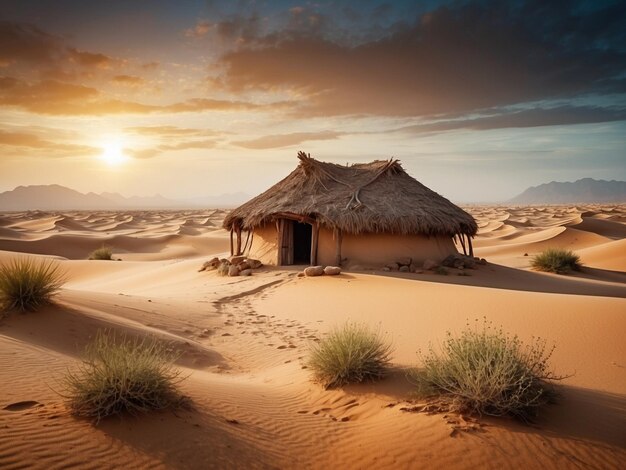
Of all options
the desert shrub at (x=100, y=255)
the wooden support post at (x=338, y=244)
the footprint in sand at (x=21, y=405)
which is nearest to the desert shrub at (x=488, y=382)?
the footprint in sand at (x=21, y=405)

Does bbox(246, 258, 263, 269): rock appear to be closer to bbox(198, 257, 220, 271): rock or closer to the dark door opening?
bbox(198, 257, 220, 271): rock

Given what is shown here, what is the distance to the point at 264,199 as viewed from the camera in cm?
1694

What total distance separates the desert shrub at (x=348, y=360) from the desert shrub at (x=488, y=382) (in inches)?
28.0

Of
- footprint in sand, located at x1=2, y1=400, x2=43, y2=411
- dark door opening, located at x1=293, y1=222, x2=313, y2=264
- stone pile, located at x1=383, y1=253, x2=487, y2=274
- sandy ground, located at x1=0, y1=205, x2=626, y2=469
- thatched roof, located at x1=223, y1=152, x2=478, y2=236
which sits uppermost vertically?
thatched roof, located at x1=223, y1=152, x2=478, y2=236

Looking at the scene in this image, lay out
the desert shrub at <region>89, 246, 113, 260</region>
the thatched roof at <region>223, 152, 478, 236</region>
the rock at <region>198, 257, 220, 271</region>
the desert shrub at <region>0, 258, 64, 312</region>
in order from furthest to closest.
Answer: the desert shrub at <region>89, 246, 113, 260</region> → the rock at <region>198, 257, 220, 271</region> → the thatched roof at <region>223, 152, 478, 236</region> → the desert shrub at <region>0, 258, 64, 312</region>

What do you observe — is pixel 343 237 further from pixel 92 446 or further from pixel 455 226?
pixel 92 446

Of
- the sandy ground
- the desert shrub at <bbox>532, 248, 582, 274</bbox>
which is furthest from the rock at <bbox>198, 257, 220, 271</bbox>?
the desert shrub at <bbox>532, 248, 582, 274</bbox>

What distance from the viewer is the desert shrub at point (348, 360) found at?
451cm

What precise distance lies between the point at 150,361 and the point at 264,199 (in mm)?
13804

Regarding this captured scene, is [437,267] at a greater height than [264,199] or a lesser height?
lesser

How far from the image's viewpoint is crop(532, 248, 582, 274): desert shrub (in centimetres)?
1666

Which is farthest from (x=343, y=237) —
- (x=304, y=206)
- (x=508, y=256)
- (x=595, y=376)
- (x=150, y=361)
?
(x=508, y=256)

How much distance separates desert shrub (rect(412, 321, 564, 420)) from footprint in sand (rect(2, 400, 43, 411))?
11.3 ft

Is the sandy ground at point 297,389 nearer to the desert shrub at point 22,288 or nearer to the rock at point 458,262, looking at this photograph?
the desert shrub at point 22,288
